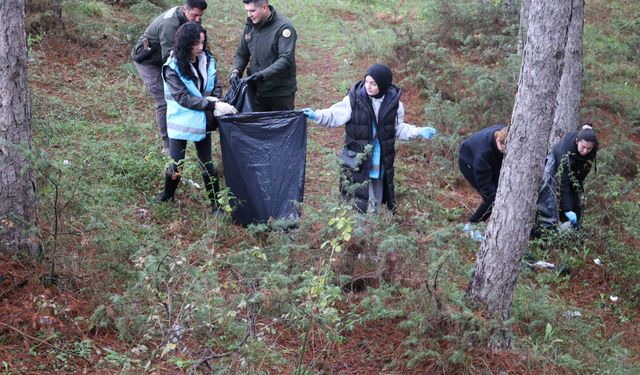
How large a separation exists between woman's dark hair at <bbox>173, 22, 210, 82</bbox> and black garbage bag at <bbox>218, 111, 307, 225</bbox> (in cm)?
60

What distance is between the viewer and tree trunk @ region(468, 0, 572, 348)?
471 centimetres

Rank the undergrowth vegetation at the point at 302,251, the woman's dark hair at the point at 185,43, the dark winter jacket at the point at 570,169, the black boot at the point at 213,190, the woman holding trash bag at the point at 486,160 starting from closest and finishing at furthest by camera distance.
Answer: the undergrowth vegetation at the point at 302,251 < the woman's dark hair at the point at 185,43 < the black boot at the point at 213,190 < the woman holding trash bag at the point at 486,160 < the dark winter jacket at the point at 570,169

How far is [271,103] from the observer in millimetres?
7355

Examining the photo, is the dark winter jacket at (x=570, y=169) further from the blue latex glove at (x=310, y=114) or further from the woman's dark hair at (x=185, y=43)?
the woman's dark hair at (x=185, y=43)

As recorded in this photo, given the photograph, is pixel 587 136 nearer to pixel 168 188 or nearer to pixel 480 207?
pixel 480 207

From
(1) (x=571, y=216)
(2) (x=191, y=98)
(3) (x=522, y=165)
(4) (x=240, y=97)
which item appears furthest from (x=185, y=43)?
(1) (x=571, y=216)

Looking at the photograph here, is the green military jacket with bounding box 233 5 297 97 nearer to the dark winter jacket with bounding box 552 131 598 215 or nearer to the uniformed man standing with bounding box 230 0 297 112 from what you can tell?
the uniformed man standing with bounding box 230 0 297 112

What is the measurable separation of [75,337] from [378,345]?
6.99ft

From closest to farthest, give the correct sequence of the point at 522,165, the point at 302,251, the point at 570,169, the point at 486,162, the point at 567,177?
the point at 522,165
the point at 302,251
the point at 486,162
the point at 570,169
the point at 567,177

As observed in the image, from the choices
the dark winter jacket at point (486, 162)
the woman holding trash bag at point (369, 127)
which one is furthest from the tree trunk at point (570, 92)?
the woman holding trash bag at point (369, 127)

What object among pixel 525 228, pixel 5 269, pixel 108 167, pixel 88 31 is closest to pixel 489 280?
pixel 525 228

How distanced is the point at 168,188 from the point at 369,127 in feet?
6.86

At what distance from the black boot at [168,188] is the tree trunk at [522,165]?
10.2 ft

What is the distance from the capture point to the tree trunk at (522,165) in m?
4.71
